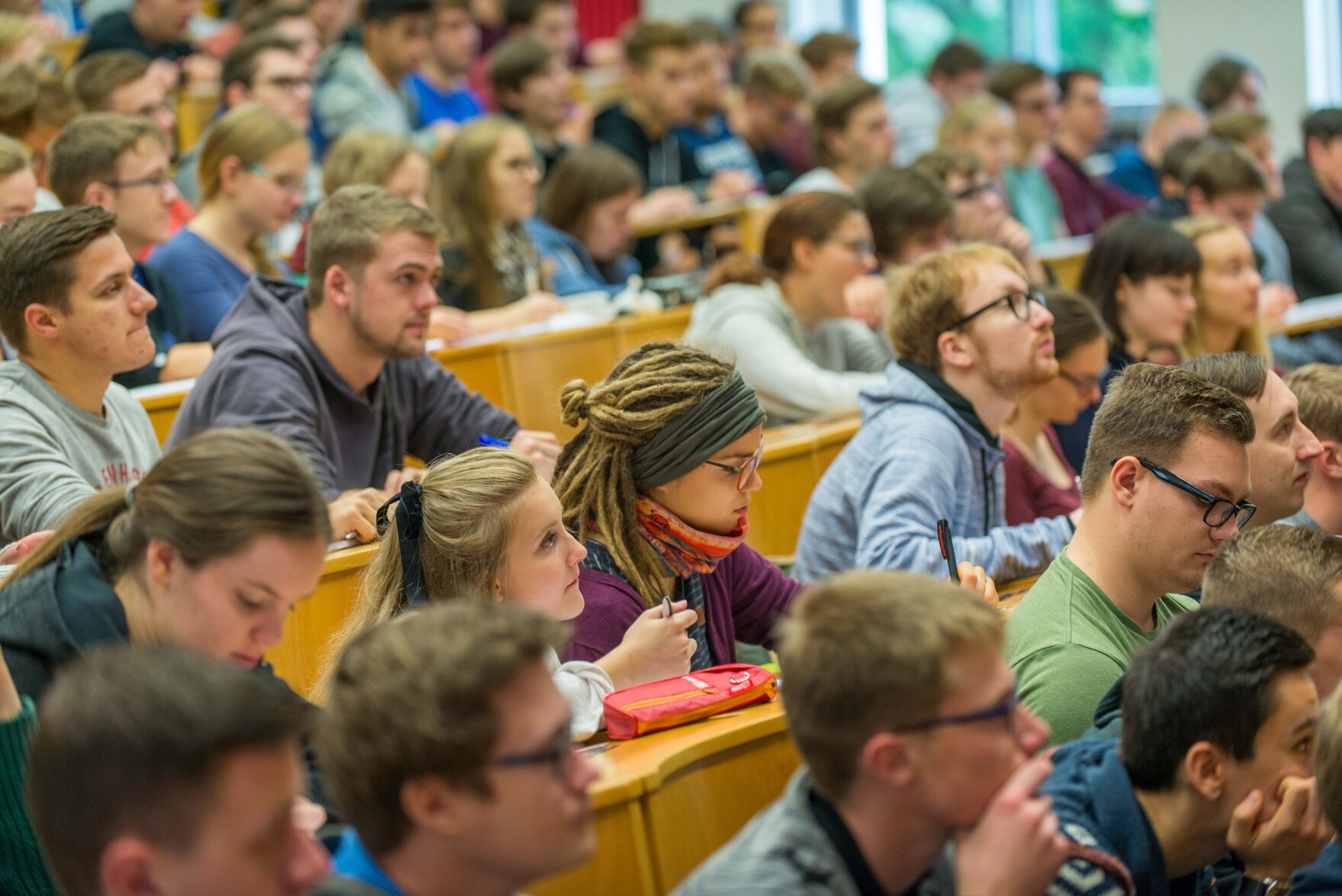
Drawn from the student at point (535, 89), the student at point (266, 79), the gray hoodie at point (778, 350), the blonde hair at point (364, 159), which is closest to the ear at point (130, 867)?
the gray hoodie at point (778, 350)

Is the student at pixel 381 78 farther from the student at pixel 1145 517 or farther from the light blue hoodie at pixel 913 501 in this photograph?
the student at pixel 1145 517

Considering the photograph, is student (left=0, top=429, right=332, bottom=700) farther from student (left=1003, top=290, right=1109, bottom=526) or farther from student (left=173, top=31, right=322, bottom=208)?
student (left=173, top=31, right=322, bottom=208)

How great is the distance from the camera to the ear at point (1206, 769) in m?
1.78

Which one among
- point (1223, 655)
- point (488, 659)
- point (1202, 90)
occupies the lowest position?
point (1202, 90)

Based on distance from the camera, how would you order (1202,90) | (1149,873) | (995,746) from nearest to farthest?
(995,746) → (1149,873) → (1202,90)

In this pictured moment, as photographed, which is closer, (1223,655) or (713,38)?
(1223,655)

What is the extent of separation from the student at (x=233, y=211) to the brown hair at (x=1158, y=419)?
2669mm

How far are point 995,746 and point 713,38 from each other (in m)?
8.03

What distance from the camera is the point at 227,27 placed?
25.0 ft

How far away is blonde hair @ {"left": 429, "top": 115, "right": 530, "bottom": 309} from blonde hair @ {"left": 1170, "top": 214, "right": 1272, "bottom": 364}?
235 centimetres

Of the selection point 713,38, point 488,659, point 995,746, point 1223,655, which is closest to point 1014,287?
point 1223,655

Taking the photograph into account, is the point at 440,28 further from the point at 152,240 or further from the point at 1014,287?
the point at 1014,287

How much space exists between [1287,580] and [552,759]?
120 centimetres

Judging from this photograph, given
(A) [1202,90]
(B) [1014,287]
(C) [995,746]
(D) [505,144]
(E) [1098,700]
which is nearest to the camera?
(C) [995,746]
